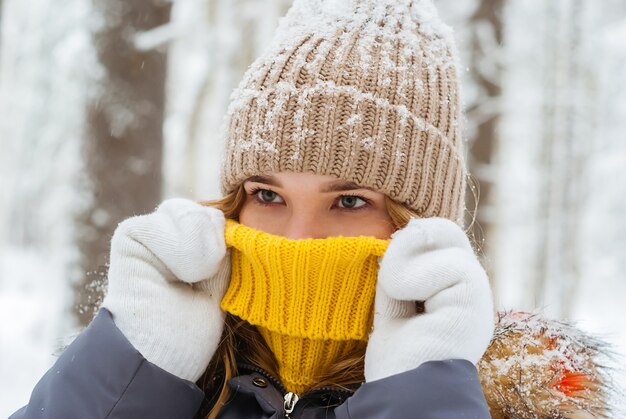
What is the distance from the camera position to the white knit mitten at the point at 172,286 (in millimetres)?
1676

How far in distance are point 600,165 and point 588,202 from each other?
2.96 ft

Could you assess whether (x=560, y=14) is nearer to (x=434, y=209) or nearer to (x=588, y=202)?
(x=588, y=202)

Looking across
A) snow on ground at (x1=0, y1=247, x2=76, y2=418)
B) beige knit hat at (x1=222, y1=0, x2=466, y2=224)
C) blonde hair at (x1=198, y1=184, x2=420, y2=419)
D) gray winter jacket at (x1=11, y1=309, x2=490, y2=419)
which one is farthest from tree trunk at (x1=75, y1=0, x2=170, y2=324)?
gray winter jacket at (x1=11, y1=309, x2=490, y2=419)

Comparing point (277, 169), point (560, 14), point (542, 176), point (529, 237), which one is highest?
point (560, 14)

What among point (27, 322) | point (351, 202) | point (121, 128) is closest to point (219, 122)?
point (121, 128)

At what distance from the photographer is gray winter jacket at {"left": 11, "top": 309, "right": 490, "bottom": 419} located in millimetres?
1420

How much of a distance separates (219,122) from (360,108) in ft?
23.9

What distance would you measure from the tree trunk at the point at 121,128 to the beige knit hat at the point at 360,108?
9.82 feet

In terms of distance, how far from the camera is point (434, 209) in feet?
6.06

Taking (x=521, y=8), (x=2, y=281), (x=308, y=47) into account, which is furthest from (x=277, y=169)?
(x=2, y=281)

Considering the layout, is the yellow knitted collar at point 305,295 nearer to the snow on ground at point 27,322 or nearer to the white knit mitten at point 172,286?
the white knit mitten at point 172,286

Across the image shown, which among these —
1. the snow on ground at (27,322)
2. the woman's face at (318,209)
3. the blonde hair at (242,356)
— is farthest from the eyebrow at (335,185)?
the snow on ground at (27,322)

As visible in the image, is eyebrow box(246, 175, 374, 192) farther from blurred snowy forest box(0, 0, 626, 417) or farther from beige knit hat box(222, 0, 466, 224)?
blurred snowy forest box(0, 0, 626, 417)

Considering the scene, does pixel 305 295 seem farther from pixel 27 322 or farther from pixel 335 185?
pixel 27 322
